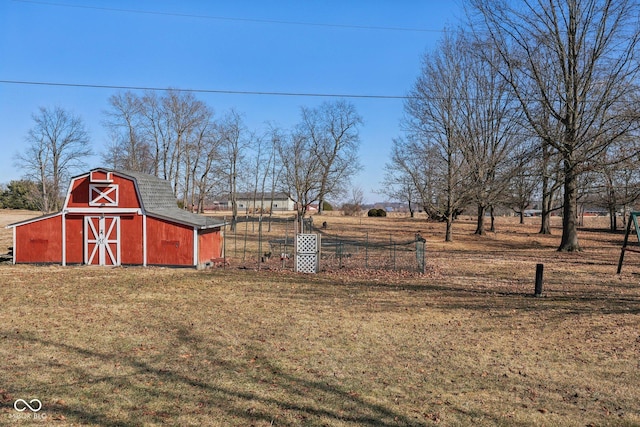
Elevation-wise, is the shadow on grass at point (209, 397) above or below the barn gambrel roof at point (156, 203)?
below

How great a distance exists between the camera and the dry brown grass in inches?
213

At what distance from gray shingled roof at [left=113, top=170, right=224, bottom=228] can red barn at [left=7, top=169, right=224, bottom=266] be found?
5 cm

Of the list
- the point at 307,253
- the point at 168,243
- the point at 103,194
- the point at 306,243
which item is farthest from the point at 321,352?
the point at 103,194

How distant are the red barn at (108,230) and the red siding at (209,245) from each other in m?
0.04

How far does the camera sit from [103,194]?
62.7 ft

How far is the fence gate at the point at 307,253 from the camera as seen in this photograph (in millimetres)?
17719

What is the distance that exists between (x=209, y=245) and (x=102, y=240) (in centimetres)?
440

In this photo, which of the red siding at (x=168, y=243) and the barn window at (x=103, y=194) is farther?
the barn window at (x=103, y=194)

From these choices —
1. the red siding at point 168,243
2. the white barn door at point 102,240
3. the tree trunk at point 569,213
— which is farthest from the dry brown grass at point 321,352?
the tree trunk at point 569,213

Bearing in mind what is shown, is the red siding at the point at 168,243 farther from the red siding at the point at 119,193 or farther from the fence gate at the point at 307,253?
the fence gate at the point at 307,253

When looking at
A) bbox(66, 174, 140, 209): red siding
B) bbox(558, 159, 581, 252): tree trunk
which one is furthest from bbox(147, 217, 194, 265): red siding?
bbox(558, 159, 581, 252): tree trunk

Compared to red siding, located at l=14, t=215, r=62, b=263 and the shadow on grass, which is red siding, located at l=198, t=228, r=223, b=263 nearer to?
red siding, located at l=14, t=215, r=62, b=263

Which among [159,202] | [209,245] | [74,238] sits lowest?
[209,245]

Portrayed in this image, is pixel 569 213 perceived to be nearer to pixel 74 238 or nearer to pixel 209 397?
pixel 209 397
